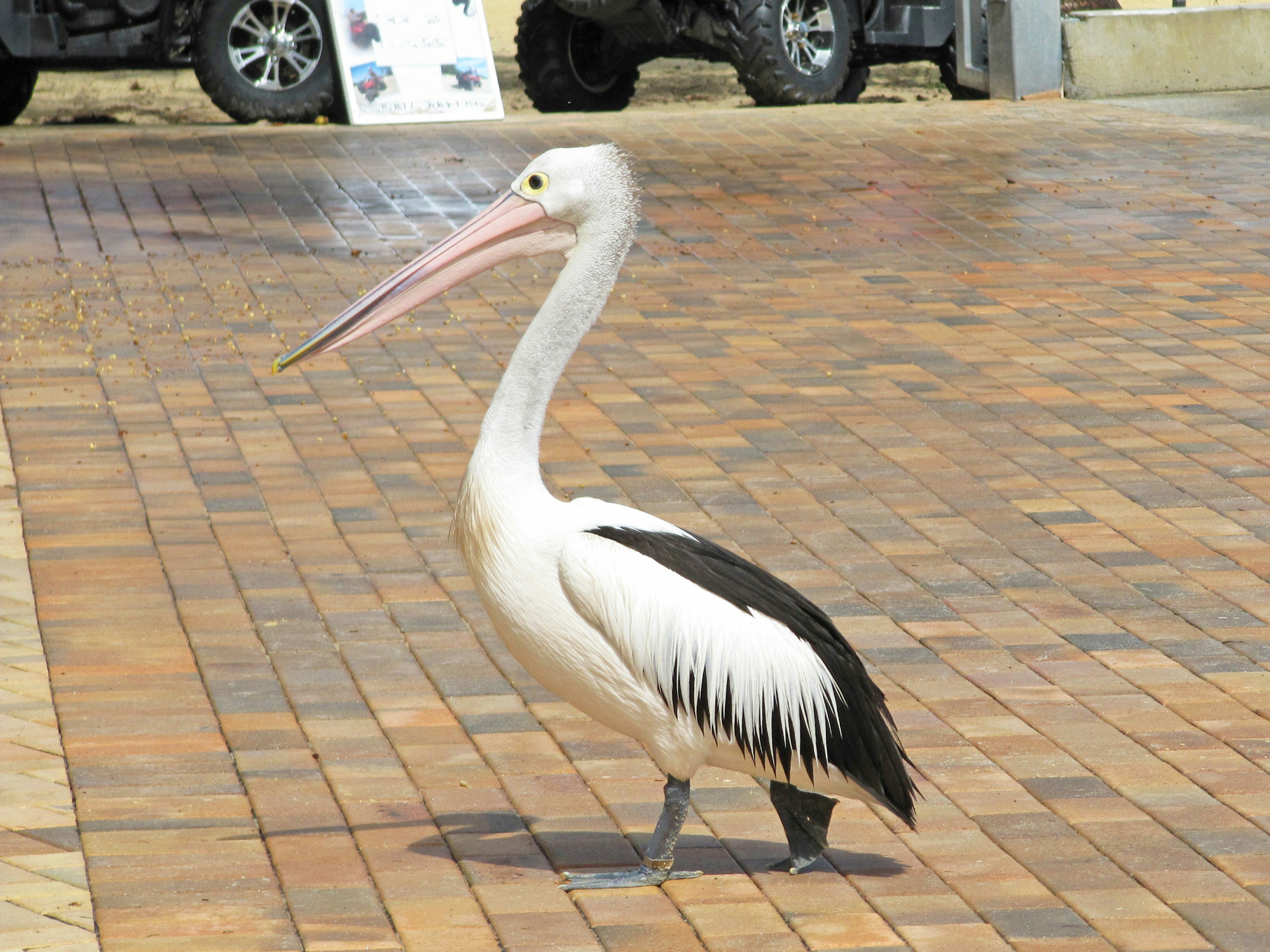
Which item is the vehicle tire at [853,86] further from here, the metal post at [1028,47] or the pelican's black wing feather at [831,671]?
the pelican's black wing feather at [831,671]

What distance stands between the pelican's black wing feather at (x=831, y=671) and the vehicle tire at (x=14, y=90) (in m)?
12.7

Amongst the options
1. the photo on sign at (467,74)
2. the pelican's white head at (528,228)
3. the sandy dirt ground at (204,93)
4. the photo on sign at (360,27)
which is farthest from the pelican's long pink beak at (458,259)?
the sandy dirt ground at (204,93)

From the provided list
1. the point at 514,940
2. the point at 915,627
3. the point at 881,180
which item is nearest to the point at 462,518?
the point at 514,940

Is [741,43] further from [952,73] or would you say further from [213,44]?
[213,44]

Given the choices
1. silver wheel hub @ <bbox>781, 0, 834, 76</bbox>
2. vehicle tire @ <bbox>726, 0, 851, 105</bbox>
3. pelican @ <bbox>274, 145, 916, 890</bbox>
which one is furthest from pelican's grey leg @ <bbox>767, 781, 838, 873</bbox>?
silver wheel hub @ <bbox>781, 0, 834, 76</bbox>

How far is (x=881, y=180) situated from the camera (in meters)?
11.7

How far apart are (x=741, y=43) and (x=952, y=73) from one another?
2829 millimetres

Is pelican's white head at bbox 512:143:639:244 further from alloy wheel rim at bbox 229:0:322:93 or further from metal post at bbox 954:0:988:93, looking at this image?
metal post at bbox 954:0:988:93

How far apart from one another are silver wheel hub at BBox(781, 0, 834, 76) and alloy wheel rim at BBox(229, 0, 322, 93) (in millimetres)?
4228

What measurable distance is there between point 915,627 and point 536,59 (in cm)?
1281

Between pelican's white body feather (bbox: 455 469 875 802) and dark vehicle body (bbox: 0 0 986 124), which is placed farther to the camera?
dark vehicle body (bbox: 0 0 986 124)

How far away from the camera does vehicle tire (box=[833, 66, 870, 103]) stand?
1703cm

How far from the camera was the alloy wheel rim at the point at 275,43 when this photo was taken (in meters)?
14.3

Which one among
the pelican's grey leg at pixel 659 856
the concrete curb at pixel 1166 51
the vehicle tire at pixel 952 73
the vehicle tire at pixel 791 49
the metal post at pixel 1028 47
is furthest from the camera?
the vehicle tire at pixel 952 73
